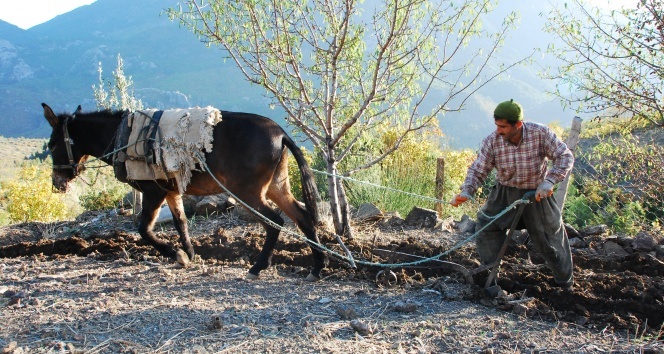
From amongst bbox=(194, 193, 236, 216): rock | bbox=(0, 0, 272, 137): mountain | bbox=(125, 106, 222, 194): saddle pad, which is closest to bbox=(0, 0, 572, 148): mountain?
bbox=(0, 0, 272, 137): mountain

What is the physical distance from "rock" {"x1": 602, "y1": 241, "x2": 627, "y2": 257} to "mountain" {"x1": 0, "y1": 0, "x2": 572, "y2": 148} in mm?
46841

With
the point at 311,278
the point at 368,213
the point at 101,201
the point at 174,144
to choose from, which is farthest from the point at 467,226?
the point at 101,201

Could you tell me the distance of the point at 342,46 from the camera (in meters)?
6.12

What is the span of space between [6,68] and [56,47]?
22.2m

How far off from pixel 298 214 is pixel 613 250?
364cm

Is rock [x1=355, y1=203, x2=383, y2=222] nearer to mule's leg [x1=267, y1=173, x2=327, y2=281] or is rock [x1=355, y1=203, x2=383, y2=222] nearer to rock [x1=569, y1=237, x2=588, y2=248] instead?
mule's leg [x1=267, y1=173, x2=327, y2=281]

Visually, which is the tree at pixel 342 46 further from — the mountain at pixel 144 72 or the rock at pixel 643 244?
the mountain at pixel 144 72

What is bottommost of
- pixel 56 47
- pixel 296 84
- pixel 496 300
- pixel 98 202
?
pixel 98 202

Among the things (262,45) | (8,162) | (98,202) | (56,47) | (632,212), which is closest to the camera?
(262,45)

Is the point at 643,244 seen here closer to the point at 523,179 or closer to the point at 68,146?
the point at 523,179

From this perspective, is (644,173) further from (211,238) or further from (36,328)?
(36,328)

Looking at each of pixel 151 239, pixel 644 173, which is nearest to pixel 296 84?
pixel 151 239

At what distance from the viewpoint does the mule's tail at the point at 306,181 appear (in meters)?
5.20

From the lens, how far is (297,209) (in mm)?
5367
